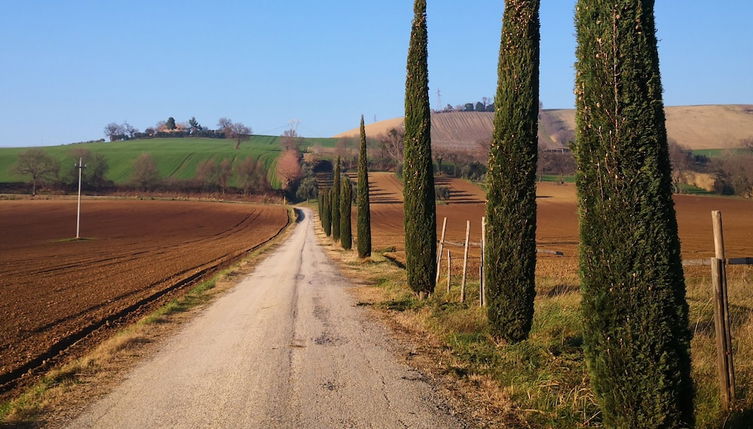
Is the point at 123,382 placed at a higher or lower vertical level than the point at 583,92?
lower

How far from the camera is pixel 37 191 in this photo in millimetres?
96438

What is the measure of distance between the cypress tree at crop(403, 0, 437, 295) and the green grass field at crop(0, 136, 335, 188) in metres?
101

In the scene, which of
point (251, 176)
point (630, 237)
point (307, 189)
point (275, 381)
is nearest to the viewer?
point (630, 237)

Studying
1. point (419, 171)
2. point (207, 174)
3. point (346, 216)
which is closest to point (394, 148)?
point (207, 174)

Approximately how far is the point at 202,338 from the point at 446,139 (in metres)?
124

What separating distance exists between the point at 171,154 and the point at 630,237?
135 m

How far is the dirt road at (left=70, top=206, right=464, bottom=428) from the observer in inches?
224

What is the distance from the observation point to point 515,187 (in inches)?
346

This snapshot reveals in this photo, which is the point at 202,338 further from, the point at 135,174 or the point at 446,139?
the point at 446,139

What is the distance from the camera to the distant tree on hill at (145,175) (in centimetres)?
10681

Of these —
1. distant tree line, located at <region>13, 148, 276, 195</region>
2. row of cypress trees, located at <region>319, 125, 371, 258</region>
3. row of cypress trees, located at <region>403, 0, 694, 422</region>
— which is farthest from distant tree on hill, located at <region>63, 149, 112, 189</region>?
row of cypress trees, located at <region>403, 0, 694, 422</region>

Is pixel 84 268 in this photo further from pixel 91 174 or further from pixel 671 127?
pixel 671 127

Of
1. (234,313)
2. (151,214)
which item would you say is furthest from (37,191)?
(234,313)

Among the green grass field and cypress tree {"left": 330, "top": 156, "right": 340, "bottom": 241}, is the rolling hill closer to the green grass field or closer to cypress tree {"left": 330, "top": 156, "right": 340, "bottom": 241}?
the green grass field
